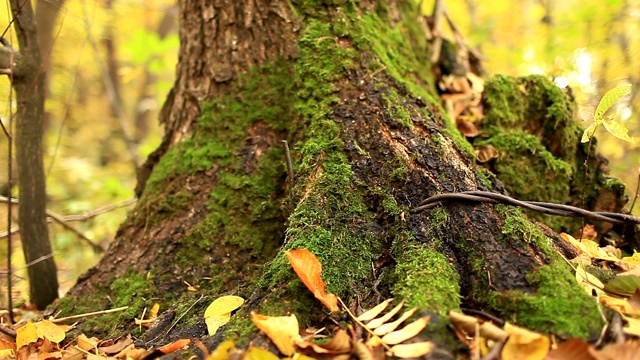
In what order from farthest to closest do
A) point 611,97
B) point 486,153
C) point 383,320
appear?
point 486,153 < point 611,97 < point 383,320

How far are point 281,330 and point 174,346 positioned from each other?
1.60 ft

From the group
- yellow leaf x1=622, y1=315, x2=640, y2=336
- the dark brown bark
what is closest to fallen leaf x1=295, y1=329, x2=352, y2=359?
yellow leaf x1=622, y1=315, x2=640, y2=336

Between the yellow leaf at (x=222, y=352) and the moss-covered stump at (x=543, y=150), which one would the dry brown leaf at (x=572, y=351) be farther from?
the moss-covered stump at (x=543, y=150)

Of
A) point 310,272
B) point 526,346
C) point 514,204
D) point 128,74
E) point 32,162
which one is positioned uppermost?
point 128,74

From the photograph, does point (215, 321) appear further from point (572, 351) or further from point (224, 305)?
point (572, 351)

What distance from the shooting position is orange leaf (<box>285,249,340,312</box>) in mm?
1377

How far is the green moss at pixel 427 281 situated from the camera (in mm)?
1312

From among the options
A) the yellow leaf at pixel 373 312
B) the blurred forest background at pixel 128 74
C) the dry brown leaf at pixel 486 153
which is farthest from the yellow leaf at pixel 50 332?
the dry brown leaf at pixel 486 153

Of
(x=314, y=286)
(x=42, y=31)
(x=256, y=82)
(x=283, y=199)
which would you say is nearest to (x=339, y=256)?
(x=314, y=286)

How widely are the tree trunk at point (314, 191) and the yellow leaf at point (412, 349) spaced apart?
0.14 m

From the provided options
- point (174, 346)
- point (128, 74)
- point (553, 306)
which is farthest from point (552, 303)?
point (128, 74)

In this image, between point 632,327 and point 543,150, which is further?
point 543,150

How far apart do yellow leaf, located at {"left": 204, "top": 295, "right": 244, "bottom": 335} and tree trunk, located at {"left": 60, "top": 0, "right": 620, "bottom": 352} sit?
4.6 inches

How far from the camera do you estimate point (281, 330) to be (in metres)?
1.22
